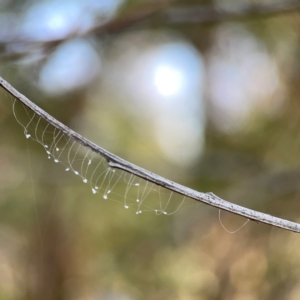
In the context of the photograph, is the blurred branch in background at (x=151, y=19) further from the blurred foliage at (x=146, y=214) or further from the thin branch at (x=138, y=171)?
the thin branch at (x=138, y=171)

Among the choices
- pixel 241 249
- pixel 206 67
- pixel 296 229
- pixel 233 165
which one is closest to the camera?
pixel 296 229

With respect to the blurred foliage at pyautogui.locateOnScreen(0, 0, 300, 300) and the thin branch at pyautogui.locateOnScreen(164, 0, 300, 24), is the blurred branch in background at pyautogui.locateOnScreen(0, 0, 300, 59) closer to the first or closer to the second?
the thin branch at pyautogui.locateOnScreen(164, 0, 300, 24)

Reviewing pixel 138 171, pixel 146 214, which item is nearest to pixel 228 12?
pixel 146 214

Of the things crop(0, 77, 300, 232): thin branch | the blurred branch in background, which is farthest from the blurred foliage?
crop(0, 77, 300, 232): thin branch

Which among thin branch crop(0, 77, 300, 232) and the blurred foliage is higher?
the blurred foliage

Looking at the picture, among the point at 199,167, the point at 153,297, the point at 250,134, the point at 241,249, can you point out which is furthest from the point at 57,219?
the point at 250,134

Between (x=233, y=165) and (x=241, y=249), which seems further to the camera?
(x=233, y=165)

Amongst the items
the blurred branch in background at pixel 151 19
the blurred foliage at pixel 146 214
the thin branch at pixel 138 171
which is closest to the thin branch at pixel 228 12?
the blurred branch in background at pixel 151 19

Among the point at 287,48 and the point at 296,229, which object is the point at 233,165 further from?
the point at 296,229
